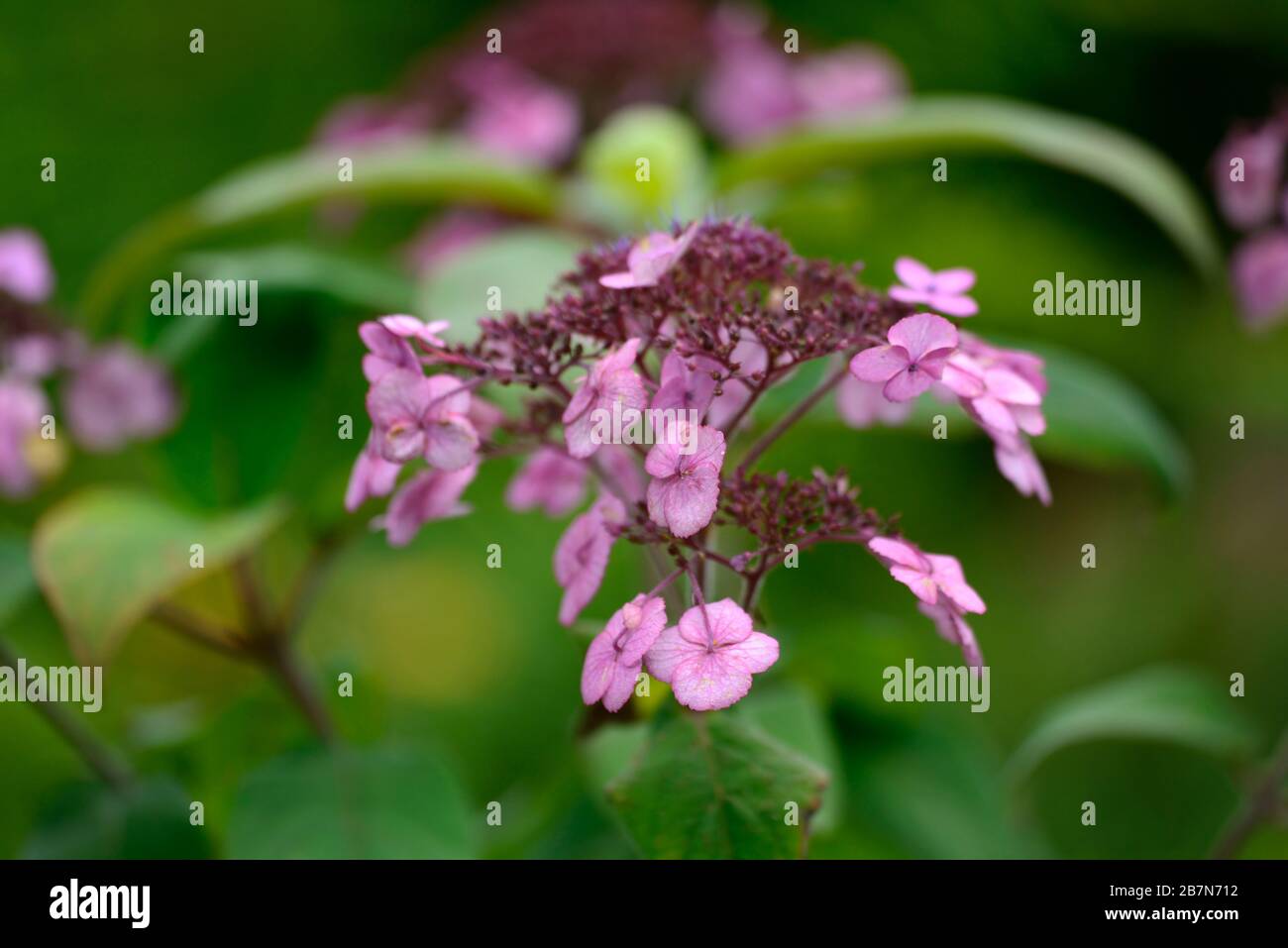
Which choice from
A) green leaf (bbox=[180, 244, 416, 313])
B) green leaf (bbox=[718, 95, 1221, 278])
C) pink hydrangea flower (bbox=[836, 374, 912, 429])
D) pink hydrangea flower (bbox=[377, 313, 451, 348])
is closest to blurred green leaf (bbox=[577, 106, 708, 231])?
green leaf (bbox=[718, 95, 1221, 278])

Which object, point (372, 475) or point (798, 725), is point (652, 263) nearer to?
point (372, 475)

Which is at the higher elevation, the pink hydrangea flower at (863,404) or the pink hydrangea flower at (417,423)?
the pink hydrangea flower at (863,404)

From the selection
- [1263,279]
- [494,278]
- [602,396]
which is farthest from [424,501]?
[1263,279]

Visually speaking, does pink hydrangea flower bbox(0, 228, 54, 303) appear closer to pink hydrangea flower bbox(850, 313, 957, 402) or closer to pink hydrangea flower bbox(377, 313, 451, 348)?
pink hydrangea flower bbox(377, 313, 451, 348)

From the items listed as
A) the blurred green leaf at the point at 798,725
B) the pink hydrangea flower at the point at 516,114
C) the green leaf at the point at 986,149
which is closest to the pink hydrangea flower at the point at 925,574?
the blurred green leaf at the point at 798,725

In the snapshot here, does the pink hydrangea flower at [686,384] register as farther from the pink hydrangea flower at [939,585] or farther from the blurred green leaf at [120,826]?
the blurred green leaf at [120,826]

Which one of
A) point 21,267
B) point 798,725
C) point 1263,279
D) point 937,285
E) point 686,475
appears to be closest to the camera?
point 686,475

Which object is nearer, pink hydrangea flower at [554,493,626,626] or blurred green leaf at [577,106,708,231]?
pink hydrangea flower at [554,493,626,626]
